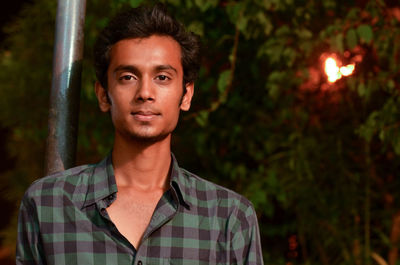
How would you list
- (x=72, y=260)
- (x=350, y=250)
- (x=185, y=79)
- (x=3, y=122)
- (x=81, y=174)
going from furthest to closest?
(x=3, y=122)
(x=350, y=250)
(x=185, y=79)
(x=81, y=174)
(x=72, y=260)

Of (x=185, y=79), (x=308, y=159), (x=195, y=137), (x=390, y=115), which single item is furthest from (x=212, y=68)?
(x=185, y=79)

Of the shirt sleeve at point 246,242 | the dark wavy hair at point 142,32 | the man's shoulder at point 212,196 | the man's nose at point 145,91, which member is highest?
the dark wavy hair at point 142,32

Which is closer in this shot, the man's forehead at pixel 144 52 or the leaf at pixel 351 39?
the man's forehead at pixel 144 52

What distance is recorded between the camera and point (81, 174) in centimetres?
179

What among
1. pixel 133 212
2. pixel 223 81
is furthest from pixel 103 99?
pixel 223 81

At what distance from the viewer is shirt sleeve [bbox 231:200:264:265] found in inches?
68.5

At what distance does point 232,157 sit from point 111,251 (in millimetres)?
2402

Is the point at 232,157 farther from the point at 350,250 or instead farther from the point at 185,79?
the point at 185,79

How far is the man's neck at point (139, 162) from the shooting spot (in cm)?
178

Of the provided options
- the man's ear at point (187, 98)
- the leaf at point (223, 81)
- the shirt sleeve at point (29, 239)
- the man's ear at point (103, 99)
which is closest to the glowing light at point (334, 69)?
the leaf at point (223, 81)

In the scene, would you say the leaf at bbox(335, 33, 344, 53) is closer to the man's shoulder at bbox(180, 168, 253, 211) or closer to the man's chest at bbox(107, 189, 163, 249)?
the man's shoulder at bbox(180, 168, 253, 211)

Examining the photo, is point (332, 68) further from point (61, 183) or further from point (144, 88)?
point (61, 183)

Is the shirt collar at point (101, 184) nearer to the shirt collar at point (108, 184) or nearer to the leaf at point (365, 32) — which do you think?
the shirt collar at point (108, 184)

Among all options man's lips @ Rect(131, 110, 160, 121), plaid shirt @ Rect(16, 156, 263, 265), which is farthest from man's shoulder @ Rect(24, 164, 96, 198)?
man's lips @ Rect(131, 110, 160, 121)
